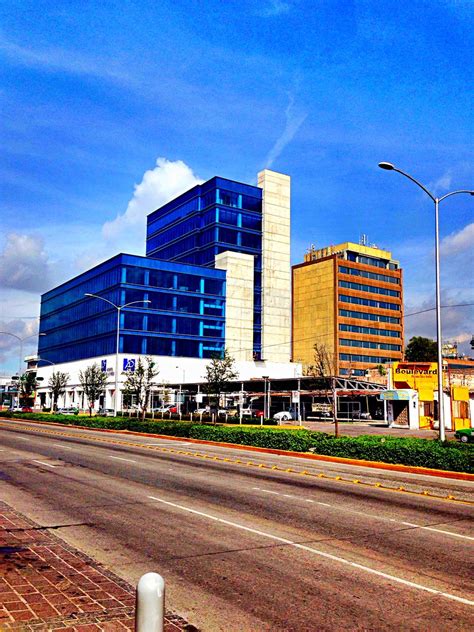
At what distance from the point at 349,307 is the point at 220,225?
37.0m

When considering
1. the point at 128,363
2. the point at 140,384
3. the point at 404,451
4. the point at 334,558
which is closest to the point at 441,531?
the point at 334,558

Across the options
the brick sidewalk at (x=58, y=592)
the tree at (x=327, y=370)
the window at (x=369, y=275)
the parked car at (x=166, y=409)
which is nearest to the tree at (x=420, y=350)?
the window at (x=369, y=275)

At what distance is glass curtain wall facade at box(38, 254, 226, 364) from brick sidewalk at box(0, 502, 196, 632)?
79.9 meters

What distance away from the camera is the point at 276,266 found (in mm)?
117000

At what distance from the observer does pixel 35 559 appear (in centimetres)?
847

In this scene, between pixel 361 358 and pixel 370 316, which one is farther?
pixel 370 316

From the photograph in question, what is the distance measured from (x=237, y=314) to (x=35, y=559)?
316ft

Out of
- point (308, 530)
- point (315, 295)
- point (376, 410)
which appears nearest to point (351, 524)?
point (308, 530)

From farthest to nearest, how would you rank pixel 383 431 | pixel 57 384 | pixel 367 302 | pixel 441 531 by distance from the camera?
1. pixel 367 302
2. pixel 57 384
3. pixel 383 431
4. pixel 441 531

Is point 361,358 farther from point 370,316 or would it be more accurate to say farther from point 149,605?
point 149,605

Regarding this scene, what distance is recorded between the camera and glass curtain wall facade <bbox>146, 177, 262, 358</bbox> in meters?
111

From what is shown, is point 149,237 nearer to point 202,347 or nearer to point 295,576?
point 202,347

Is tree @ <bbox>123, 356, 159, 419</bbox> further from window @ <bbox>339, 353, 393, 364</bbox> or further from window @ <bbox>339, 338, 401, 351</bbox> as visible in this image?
window @ <bbox>339, 338, 401, 351</bbox>

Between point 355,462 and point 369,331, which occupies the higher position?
point 369,331
